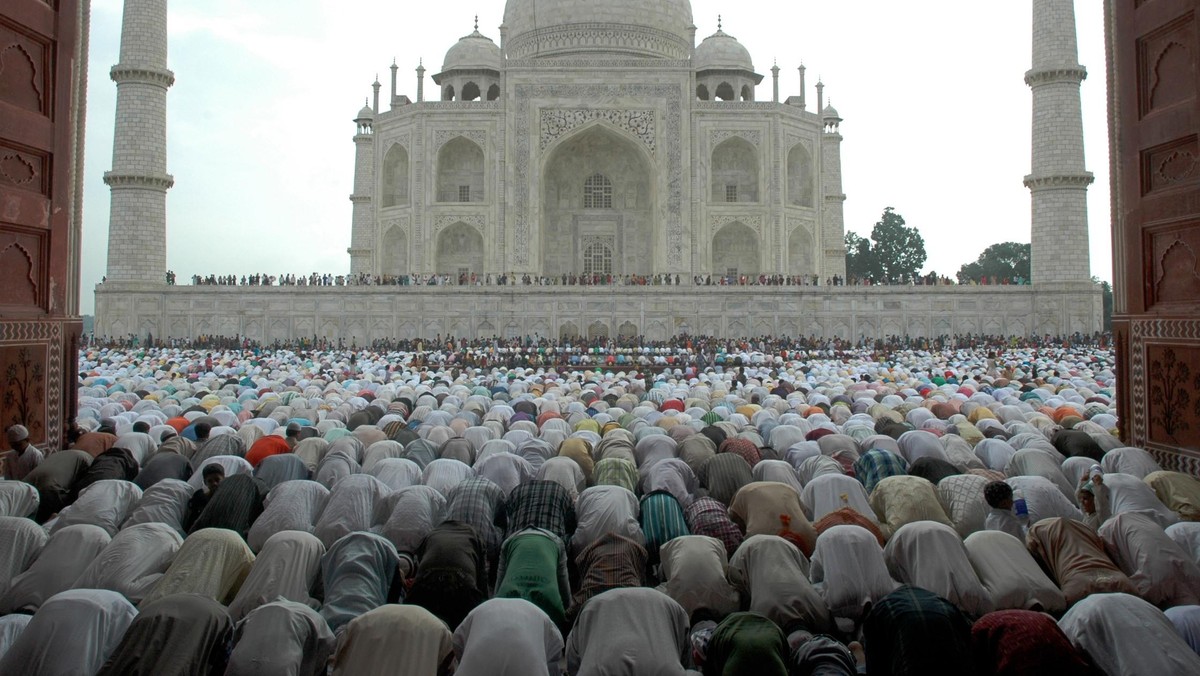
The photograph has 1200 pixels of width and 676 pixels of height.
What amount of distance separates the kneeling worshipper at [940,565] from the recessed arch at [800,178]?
3045cm

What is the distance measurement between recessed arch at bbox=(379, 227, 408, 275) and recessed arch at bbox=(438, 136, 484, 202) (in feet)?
6.78

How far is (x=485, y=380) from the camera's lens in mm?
17547

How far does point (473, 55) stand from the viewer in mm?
37875

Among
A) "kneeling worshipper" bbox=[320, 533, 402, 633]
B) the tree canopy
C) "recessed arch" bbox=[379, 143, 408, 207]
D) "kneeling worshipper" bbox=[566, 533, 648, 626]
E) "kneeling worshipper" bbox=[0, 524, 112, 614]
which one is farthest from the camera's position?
the tree canopy

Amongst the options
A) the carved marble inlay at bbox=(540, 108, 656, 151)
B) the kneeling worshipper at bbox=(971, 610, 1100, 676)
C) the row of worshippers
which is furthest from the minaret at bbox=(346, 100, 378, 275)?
the kneeling worshipper at bbox=(971, 610, 1100, 676)

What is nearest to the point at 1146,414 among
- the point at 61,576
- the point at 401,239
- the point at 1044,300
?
the point at 61,576

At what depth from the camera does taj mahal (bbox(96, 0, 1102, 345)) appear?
27031 mm

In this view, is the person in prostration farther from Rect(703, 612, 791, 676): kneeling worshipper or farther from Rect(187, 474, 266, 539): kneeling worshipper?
Rect(703, 612, 791, 676): kneeling worshipper

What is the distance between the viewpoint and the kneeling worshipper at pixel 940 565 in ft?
17.2

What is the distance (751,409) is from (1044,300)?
19023 mm

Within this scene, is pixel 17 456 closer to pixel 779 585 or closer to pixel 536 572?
pixel 536 572

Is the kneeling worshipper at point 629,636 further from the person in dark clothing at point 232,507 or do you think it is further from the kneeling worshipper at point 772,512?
the person in dark clothing at point 232,507

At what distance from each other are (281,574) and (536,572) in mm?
1430

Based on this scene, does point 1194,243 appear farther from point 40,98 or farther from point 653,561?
point 40,98
